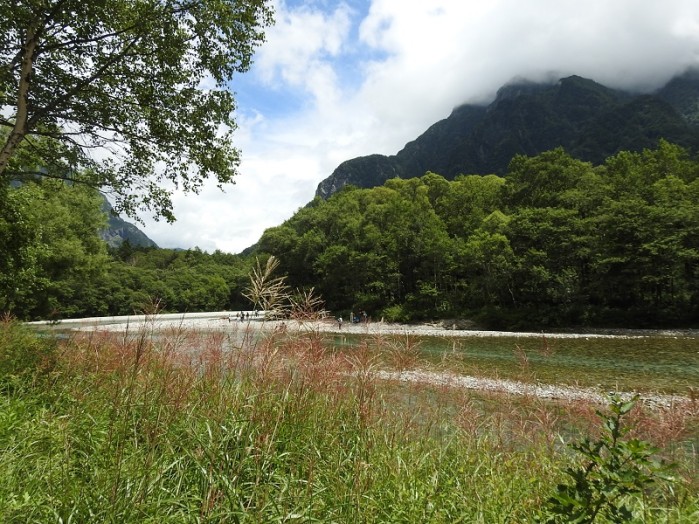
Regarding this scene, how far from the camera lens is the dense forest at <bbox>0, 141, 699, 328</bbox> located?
27.2 m

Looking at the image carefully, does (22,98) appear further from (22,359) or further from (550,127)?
(550,127)

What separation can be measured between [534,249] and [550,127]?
407 feet

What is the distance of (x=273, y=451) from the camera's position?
262 centimetres

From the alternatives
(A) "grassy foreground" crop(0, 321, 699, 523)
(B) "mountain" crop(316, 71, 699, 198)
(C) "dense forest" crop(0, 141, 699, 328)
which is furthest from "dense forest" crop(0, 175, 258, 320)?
(B) "mountain" crop(316, 71, 699, 198)

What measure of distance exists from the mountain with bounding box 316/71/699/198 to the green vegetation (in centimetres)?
5419

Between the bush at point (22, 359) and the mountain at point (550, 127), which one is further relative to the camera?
the mountain at point (550, 127)

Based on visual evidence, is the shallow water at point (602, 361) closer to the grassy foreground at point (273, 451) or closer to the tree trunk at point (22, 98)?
the grassy foreground at point (273, 451)

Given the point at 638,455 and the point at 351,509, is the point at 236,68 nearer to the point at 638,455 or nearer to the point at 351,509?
the point at 351,509

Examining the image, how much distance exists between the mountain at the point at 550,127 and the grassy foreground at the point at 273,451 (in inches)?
4019

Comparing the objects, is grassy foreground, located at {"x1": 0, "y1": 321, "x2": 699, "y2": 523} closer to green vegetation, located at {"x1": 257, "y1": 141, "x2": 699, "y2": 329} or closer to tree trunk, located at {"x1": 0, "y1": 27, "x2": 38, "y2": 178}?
tree trunk, located at {"x1": 0, "y1": 27, "x2": 38, "y2": 178}

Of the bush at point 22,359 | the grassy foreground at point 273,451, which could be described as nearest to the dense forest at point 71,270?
the bush at point 22,359

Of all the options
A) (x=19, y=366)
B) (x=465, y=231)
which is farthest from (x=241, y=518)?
(x=465, y=231)

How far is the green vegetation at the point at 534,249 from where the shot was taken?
32.7 m

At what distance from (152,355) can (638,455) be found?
Answer: 4.04 metres
